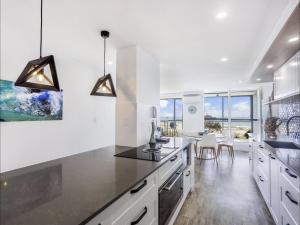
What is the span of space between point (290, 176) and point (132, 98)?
6.53 ft

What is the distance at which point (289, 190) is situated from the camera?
1468 mm

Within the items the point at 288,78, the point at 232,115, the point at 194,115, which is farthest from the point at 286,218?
the point at 232,115

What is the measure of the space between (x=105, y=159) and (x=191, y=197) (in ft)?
5.70

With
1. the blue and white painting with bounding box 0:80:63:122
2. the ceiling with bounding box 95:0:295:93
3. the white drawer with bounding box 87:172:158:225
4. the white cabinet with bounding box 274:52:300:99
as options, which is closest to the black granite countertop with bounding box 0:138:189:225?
the white drawer with bounding box 87:172:158:225

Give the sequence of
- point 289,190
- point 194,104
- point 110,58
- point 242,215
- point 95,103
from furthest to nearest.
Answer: point 194,104, point 95,103, point 110,58, point 242,215, point 289,190

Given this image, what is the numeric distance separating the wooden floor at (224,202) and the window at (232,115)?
139 inches

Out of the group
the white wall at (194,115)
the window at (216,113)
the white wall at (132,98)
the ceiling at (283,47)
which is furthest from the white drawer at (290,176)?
the window at (216,113)

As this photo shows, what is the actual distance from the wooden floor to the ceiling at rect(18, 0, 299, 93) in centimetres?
240

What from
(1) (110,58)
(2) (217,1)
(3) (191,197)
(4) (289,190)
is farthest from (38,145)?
(4) (289,190)

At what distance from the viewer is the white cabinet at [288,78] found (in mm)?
2069

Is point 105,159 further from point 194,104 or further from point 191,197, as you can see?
point 194,104

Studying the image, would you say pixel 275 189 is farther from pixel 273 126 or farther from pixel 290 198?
pixel 273 126

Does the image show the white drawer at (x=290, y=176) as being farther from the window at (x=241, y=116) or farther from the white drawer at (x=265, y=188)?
the window at (x=241, y=116)

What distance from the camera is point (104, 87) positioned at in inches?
84.1
